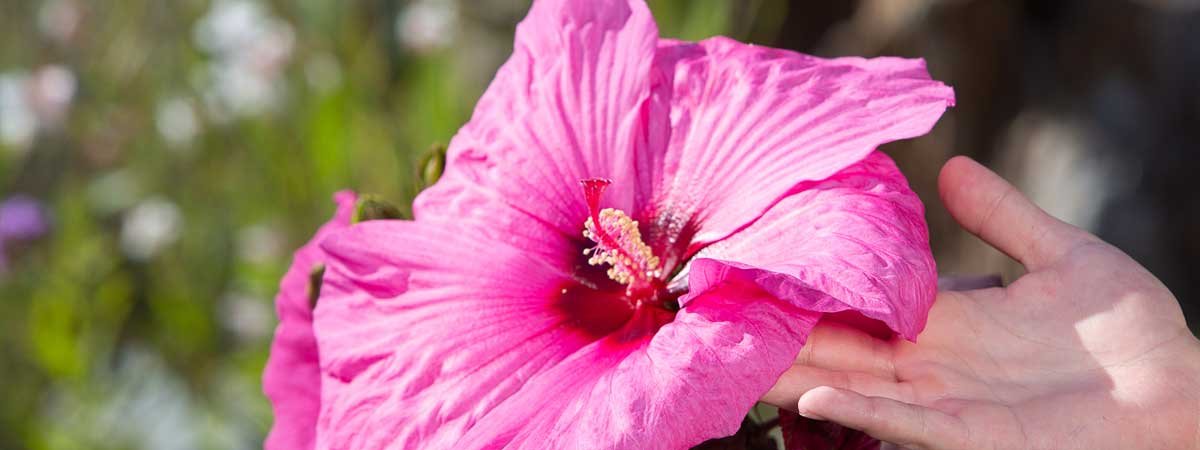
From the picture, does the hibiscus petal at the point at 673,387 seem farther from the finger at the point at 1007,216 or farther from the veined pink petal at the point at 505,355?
the finger at the point at 1007,216

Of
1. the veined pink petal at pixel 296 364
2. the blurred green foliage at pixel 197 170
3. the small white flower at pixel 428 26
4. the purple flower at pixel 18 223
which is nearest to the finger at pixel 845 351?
the veined pink petal at pixel 296 364

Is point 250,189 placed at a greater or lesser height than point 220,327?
greater

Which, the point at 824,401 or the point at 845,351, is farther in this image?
the point at 845,351

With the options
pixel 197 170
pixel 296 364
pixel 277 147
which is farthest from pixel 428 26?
pixel 296 364

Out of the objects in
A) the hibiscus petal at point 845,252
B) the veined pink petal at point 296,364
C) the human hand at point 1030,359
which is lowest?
the veined pink petal at point 296,364

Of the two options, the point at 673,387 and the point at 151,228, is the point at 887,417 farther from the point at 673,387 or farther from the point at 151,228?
the point at 151,228

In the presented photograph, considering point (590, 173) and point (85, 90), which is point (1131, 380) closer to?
point (590, 173)

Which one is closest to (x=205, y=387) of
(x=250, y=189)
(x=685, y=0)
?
(x=250, y=189)
